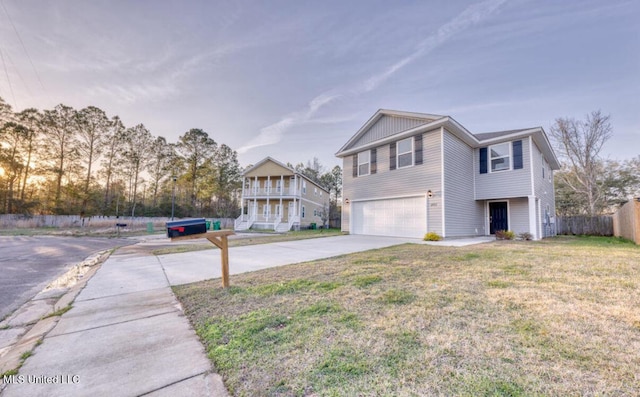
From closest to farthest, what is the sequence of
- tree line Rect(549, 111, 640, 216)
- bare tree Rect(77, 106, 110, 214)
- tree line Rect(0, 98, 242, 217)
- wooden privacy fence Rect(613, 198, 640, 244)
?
wooden privacy fence Rect(613, 198, 640, 244) → tree line Rect(549, 111, 640, 216) → tree line Rect(0, 98, 242, 217) → bare tree Rect(77, 106, 110, 214)

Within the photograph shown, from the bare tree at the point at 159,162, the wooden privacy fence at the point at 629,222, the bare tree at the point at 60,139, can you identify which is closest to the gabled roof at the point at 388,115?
the wooden privacy fence at the point at 629,222

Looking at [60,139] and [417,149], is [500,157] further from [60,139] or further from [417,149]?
[60,139]

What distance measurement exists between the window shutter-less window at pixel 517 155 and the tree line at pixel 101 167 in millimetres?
26886

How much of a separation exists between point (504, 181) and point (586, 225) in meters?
8.72

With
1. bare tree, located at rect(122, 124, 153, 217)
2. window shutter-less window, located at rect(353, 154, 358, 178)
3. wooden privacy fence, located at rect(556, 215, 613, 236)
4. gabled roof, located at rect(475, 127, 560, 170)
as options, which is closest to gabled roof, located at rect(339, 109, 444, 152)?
window shutter-less window, located at rect(353, 154, 358, 178)

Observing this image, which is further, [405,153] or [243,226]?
[243,226]

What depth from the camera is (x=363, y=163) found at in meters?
14.0

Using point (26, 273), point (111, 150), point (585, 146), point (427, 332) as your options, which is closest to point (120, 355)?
point (427, 332)

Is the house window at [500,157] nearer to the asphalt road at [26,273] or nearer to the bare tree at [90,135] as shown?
the asphalt road at [26,273]

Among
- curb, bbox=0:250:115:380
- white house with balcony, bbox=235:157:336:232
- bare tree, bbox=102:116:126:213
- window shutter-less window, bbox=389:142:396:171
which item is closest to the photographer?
curb, bbox=0:250:115:380

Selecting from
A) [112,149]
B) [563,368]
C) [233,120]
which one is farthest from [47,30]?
[112,149]

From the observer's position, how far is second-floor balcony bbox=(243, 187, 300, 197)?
23688mm

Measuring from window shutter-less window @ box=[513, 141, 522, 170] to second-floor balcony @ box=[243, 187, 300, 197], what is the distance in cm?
1673

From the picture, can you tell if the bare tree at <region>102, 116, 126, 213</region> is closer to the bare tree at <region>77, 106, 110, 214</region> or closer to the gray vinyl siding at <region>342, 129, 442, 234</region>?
the bare tree at <region>77, 106, 110, 214</region>
